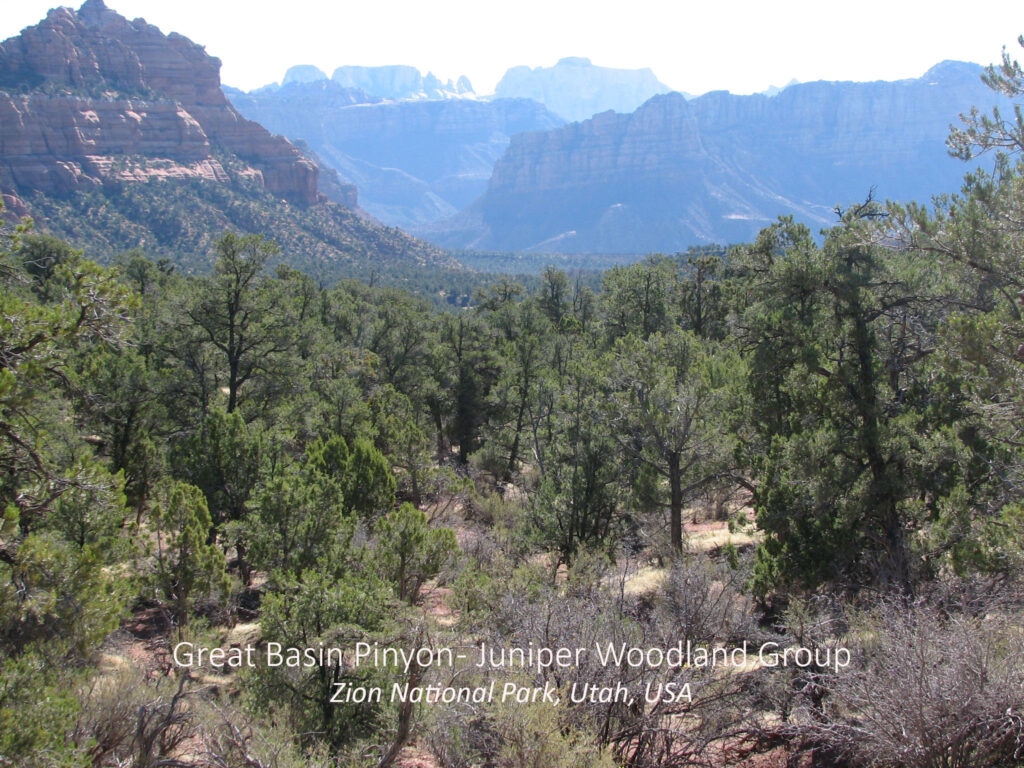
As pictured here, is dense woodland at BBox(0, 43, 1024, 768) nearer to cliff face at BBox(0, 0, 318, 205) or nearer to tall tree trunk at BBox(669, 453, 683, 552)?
tall tree trunk at BBox(669, 453, 683, 552)

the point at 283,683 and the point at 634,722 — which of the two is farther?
the point at 283,683

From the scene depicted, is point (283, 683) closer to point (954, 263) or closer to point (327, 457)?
point (327, 457)

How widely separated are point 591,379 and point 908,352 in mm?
10658

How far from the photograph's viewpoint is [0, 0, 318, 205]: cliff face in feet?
404

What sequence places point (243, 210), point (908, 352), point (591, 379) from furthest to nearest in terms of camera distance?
1. point (243, 210)
2. point (591, 379)
3. point (908, 352)

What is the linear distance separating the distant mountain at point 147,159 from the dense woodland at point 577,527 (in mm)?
86070

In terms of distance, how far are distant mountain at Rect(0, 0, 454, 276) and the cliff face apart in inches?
11.3

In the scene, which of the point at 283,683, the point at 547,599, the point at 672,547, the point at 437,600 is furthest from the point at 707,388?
the point at 283,683

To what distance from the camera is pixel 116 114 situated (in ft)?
468

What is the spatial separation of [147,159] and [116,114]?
15685 mm

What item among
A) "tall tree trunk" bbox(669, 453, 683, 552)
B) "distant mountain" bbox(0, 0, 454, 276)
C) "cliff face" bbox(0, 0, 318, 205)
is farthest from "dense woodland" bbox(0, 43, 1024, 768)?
"cliff face" bbox(0, 0, 318, 205)

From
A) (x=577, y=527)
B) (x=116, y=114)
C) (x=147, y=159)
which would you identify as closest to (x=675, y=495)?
(x=577, y=527)

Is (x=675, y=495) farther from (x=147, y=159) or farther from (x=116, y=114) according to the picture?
→ (x=116, y=114)

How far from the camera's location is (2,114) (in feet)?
399
